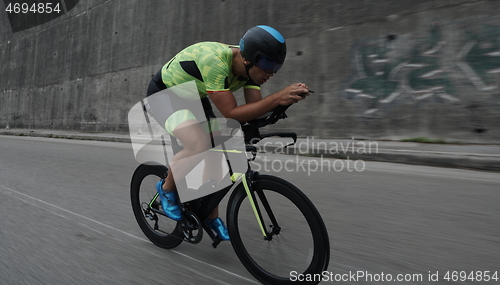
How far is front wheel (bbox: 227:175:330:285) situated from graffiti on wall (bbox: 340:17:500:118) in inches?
284

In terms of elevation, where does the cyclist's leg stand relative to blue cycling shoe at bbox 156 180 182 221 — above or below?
above

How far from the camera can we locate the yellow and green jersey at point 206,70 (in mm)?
2393

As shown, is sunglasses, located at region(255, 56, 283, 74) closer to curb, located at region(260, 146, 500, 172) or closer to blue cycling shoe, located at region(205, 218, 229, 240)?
blue cycling shoe, located at region(205, 218, 229, 240)

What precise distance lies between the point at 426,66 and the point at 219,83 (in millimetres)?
7611

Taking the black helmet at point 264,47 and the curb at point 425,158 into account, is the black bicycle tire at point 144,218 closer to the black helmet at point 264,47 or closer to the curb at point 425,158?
the black helmet at point 264,47

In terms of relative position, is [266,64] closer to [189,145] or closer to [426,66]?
[189,145]

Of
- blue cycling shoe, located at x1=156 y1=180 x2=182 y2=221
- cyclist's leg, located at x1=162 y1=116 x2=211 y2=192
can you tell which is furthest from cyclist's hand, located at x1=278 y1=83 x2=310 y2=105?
blue cycling shoe, located at x1=156 y1=180 x2=182 y2=221

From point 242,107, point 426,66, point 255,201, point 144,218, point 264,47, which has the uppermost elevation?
point 426,66

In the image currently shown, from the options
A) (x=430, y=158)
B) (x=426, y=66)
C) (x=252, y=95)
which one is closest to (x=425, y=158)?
(x=430, y=158)

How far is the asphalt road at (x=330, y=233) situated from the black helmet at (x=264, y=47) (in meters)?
1.35

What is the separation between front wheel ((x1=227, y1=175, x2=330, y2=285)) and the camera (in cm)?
214

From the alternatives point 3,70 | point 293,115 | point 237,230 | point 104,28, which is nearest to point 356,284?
point 237,230

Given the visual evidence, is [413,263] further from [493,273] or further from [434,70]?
[434,70]

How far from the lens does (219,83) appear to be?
94.2 inches
